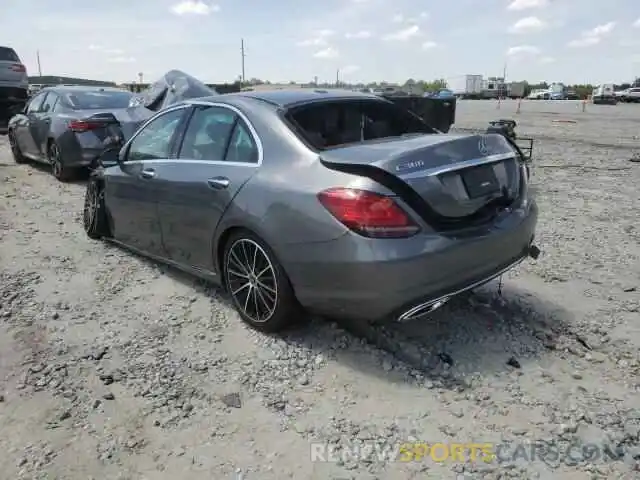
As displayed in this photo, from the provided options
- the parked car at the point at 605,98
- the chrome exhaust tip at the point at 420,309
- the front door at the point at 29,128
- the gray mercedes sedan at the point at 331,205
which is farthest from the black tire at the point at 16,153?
the parked car at the point at 605,98

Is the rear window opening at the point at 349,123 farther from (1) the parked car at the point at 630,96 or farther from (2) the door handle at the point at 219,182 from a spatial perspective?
(1) the parked car at the point at 630,96

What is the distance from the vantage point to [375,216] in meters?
3.07

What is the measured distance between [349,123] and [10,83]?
17364 mm

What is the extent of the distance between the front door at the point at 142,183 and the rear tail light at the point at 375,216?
2.04 metres

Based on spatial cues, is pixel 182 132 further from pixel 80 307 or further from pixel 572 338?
pixel 572 338

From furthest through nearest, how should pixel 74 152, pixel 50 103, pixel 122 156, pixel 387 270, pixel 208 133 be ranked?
1. pixel 50 103
2. pixel 74 152
3. pixel 122 156
4. pixel 208 133
5. pixel 387 270

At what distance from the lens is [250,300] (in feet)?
12.7

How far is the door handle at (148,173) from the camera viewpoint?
4625 millimetres

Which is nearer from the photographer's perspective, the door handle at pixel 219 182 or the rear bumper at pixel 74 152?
the door handle at pixel 219 182

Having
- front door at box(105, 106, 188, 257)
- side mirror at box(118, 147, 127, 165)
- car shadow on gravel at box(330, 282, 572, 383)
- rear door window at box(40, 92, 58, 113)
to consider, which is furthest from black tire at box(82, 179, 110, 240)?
rear door window at box(40, 92, 58, 113)

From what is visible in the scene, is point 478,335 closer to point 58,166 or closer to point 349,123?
point 349,123

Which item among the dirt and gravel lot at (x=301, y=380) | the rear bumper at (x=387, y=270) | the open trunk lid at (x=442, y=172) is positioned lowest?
the dirt and gravel lot at (x=301, y=380)

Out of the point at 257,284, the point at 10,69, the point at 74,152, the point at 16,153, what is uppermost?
the point at 10,69

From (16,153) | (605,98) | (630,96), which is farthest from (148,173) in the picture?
(630,96)
